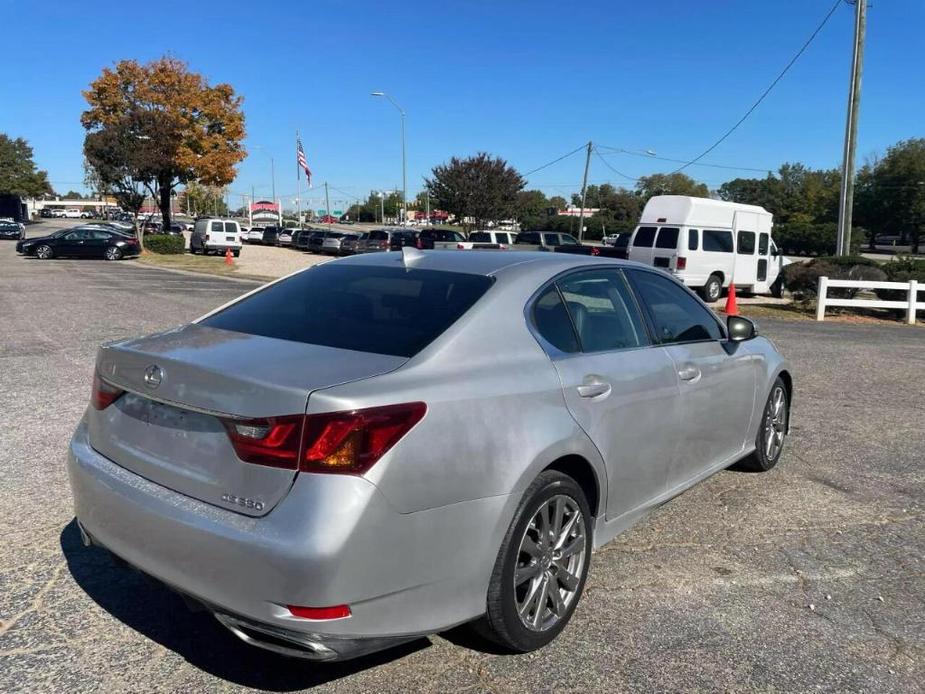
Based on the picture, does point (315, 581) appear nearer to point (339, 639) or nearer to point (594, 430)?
point (339, 639)

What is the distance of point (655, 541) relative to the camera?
14.1ft

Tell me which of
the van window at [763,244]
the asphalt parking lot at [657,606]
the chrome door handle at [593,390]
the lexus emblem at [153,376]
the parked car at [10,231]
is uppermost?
the parked car at [10,231]

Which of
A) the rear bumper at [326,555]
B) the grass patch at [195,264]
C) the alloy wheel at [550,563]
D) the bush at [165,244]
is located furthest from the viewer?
the bush at [165,244]

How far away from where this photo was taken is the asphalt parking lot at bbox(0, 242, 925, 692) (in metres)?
2.94

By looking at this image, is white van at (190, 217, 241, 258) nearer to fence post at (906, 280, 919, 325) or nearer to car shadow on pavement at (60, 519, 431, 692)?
fence post at (906, 280, 919, 325)

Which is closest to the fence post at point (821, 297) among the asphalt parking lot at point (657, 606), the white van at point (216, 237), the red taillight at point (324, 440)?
the asphalt parking lot at point (657, 606)

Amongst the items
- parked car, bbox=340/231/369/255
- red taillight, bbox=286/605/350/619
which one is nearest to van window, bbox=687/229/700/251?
red taillight, bbox=286/605/350/619

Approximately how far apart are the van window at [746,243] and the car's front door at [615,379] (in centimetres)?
1899

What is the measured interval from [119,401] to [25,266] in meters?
29.6

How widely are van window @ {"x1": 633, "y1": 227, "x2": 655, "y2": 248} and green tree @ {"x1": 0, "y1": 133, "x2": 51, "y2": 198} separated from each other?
7648cm

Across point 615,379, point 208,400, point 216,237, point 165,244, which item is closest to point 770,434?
point 615,379

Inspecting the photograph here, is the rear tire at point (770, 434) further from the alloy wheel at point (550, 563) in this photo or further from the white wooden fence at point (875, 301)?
the white wooden fence at point (875, 301)

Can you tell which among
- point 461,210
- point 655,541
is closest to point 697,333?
point 655,541

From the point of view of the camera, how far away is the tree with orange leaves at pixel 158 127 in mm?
40344
